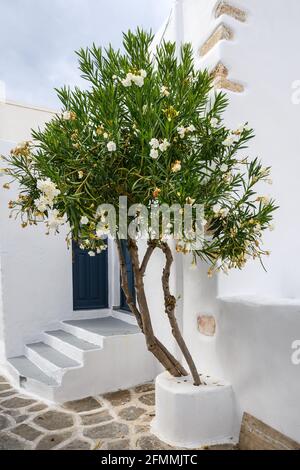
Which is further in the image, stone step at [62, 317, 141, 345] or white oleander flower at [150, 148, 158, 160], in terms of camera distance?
stone step at [62, 317, 141, 345]

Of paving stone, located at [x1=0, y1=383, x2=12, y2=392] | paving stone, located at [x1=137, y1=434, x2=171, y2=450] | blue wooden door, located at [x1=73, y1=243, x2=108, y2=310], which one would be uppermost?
blue wooden door, located at [x1=73, y1=243, x2=108, y2=310]

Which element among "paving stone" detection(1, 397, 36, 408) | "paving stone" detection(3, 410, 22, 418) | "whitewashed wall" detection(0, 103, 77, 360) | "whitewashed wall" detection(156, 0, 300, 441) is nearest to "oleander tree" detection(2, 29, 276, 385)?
"whitewashed wall" detection(156, 0, 300, 441)

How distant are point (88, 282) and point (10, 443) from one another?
9.75 feet

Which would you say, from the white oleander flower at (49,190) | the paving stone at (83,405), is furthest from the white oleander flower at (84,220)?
the paving stone at (83,405)

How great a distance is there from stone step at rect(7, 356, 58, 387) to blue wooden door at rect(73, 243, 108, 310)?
1.20 metres

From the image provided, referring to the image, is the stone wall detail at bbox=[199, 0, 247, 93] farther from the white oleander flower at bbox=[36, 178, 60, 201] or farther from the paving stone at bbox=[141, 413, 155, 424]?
the paving stone at bbox=[141, 413, 155, 424]

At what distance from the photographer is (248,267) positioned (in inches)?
120

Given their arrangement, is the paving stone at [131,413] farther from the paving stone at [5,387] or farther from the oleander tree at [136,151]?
the oleander tree at [136,151]

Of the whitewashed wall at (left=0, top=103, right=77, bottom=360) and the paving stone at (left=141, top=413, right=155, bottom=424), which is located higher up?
the whitewashed wall at (left=0, top=103, right=77, bottom=360)

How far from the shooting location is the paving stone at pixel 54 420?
3.02 m

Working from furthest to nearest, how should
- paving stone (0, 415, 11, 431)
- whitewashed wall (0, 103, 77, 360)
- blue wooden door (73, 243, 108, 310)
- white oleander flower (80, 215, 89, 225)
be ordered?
1. blue wooden door (73, 243, 108, 310)
2. whitewashed wall (0, 103, 77, 360)
3. paving stone (0, 415, 11, 431)
4. white oleander flower (80, 215, 89, 225)

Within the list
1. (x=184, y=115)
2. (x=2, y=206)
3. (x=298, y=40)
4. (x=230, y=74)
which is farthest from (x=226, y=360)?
(x=2, y=206)

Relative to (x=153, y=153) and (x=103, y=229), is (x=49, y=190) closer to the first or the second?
(x=103, y=229)

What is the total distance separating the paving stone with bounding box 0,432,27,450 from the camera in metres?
2.67
